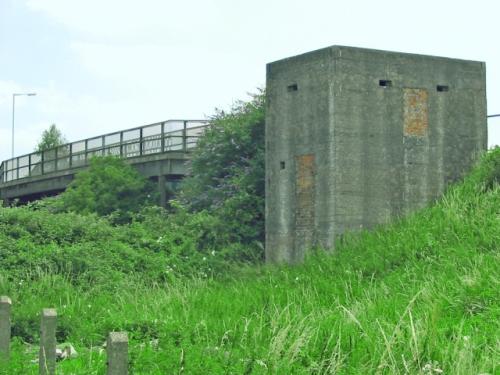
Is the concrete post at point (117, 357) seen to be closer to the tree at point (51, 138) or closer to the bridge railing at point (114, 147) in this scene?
the bridge railing at point (114, 147)

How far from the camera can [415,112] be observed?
2294 cm

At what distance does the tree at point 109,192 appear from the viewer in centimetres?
3281

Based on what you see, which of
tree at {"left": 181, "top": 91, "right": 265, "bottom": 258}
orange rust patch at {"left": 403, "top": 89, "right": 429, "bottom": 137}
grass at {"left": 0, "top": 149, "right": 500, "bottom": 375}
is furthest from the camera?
tree at {"left": 181, "top": 91, "right": 265, "bottom": 258}

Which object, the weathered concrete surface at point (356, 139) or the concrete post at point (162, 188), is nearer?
the weathered concrete surface at point (356, 139)

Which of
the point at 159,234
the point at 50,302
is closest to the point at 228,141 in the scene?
the point at 159,234

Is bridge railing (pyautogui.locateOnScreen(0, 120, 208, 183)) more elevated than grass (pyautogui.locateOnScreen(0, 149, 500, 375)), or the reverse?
bridge railing (pyautogui.locateOnScreen(0, 120, 208, 183))

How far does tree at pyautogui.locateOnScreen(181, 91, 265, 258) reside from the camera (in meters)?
25.7

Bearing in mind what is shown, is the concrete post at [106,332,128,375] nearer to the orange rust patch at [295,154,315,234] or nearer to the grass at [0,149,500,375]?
the grass at [0,149,500,375]

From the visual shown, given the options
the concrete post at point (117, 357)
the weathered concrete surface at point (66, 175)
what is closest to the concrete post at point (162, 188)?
the weathered concrete surface at point (66, 175)

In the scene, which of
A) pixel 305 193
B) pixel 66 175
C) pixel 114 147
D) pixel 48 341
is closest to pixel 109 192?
pixel 114 147

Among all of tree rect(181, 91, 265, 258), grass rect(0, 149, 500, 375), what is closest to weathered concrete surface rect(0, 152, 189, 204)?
tree rect(181, 91, 265, 258)

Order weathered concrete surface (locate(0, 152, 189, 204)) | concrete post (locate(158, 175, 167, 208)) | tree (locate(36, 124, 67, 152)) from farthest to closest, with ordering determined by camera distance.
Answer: tree (locate(36, 124, 67, 152)) < concrete post (locate(158, 175, 167, 208)) < weathered concrete surface (locate(0, 152, 189, 204))

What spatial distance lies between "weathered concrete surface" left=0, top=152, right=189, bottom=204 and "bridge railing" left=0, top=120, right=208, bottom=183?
0.33 metres

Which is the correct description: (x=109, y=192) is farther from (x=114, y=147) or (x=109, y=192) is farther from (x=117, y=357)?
(x=117, y=357)
